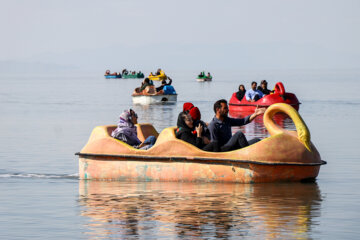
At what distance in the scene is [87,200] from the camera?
13.1 m

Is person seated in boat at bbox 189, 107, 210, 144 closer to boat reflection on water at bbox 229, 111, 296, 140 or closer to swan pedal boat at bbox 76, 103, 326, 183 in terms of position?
swan pedal boat at bbox 76, 103, 326, 183

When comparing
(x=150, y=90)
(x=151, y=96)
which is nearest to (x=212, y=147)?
(x=151, y=96)

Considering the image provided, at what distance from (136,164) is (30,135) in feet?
39.3

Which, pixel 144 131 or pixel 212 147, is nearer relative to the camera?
pixel 212 147

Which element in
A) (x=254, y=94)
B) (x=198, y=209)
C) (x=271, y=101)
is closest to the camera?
(x=198, y=209)

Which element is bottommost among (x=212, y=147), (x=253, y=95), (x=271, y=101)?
(x=212, y=147)

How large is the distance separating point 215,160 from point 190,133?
0.70 m

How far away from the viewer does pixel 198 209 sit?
12000mm

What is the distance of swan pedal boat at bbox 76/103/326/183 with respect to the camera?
45.6ft

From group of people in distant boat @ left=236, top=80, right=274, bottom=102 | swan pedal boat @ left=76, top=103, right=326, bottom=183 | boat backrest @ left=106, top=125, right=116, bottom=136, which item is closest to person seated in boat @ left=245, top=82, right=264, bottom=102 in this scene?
group of people in distant boat @ left=236, top=80, right=274, bottom=102

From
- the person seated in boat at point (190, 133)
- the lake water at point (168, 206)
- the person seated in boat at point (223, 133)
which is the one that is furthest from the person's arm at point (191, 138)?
the lake water at point (168, 206)

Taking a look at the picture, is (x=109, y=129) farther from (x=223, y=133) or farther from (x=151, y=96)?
(x=151, y=96)

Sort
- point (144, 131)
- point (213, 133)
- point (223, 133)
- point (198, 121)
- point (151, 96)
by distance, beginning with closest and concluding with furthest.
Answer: point (213, 133), point (223, 133), point (198, 121), point (144, 131), point (151, 96)

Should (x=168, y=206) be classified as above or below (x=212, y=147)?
below
